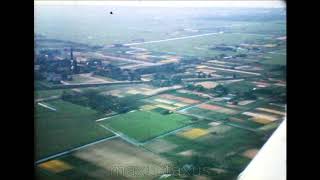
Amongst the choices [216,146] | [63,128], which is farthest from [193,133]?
[63,128]

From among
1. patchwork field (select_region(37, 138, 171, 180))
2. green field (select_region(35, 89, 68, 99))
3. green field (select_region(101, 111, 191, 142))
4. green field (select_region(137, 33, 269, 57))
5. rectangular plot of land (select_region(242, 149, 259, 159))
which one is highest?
green field (select_region(137, 33, 269, 57))

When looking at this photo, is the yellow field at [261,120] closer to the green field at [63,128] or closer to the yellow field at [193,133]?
the yellow field at [193,133]

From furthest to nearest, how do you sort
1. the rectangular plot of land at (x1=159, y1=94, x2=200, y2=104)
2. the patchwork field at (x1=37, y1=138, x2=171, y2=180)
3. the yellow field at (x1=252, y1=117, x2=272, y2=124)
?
the rectangular plot of land at (x1=159, y1=94, x2=200, y2=104) → the yellow field at (x1=252, y1=117, x2=272, y2=124) → the patchwork field at (x1=37, y1=138, x2=171, y2=180)

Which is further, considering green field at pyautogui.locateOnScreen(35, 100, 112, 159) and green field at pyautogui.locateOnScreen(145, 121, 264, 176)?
green field at pyautogui.locateOnScreen(145, 121, 264, 176)

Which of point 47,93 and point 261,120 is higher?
point 47,93

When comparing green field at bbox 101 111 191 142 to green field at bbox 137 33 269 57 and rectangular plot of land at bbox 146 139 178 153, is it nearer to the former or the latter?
rectangular plot of land at bbox 146 139 178 153

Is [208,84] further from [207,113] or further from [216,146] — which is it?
[216,146]

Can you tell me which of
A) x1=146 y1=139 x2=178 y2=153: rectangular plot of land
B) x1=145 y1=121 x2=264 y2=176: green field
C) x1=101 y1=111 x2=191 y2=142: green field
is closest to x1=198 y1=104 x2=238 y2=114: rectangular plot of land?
x1=145 y1=121 x2=264 y2=176: green field

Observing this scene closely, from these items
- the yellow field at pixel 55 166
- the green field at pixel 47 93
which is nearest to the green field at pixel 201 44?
the green field at pixel 47 93
